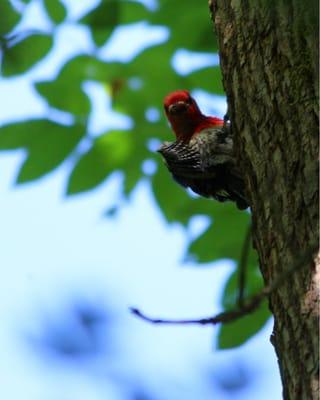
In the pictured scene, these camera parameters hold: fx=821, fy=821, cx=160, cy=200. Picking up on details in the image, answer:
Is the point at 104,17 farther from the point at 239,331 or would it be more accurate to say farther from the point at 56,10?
the point at 239,331

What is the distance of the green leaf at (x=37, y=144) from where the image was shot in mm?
4020

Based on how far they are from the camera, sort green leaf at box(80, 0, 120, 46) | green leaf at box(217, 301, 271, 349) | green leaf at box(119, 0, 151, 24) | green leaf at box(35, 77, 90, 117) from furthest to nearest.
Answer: green leaf at box(119, 0, 151, 24)
green leaf at box(35, 77, 90, 117)
green leaf at box(80, 0, 120, 46)
green leaf at box(217, 301, 271, 349)

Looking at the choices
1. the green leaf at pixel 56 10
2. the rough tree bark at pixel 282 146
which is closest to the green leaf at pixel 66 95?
the green leaf at pixel 56 10

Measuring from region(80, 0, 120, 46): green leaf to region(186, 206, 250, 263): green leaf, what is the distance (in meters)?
1.06

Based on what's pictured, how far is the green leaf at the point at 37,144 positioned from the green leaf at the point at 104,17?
54 centimetres

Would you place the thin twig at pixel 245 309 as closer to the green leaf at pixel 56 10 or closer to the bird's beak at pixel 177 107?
the green leaf at pixel 56 10

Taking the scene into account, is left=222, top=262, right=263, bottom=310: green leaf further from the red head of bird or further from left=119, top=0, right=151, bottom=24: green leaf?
left=119, top=0, right=151, bottom=24: green leaf

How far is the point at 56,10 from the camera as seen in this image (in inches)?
159

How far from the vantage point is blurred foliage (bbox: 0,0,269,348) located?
3965mm

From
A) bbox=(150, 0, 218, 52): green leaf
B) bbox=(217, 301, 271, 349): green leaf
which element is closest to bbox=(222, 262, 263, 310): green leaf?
bbox=(217, 301, 271, 349): green leaf

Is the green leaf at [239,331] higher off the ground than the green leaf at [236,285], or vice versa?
the green leaf at [236,285]

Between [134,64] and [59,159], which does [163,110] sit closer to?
[134,64]

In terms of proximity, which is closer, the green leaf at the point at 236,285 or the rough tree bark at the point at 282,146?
the rough tree bark at the point at 282,146

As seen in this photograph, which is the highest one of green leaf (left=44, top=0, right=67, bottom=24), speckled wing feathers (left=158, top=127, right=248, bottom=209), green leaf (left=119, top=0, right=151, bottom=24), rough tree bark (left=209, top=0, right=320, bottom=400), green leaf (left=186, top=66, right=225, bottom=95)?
green leaf (left=119, top=0, right=151, bottom=24)
